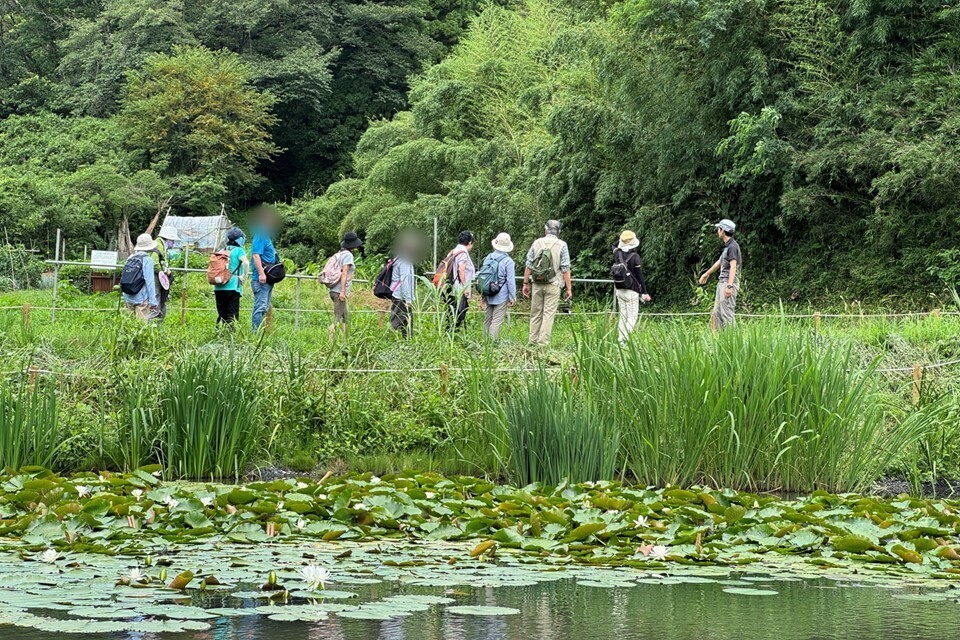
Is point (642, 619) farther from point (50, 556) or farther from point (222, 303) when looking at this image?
point (222, 303)

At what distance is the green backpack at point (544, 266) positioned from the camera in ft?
42.1

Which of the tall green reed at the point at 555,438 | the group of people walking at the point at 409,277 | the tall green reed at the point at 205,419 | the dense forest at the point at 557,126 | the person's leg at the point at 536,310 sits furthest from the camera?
the dense forest at the point at 557,126

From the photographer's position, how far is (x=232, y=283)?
1207cm

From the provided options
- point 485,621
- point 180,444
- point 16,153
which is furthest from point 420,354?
point 16,153

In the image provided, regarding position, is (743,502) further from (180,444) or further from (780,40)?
(780,40)

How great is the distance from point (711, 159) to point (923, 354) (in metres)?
→ 13.4

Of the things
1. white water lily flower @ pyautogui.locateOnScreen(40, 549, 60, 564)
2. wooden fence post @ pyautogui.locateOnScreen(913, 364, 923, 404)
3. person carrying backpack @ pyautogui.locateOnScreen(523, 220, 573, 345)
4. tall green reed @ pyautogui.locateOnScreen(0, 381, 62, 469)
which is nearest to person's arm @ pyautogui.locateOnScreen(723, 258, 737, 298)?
person carrying backpack @ pyautogui.locateOnScreen(523, 220, 573, 345)

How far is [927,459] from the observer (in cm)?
824

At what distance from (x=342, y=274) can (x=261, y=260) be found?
32.6 inches

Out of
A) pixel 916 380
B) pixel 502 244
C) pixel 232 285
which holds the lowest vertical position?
pixel 916 380

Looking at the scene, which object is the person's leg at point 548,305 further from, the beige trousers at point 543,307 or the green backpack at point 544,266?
the green backpack at point 544,266

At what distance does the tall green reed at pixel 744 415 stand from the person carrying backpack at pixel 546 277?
5316 millimetres

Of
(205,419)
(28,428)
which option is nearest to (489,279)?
(205,419)

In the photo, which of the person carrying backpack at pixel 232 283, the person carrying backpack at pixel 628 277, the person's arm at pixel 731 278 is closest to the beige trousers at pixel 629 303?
the person carrying backpack at pixel 628 277
